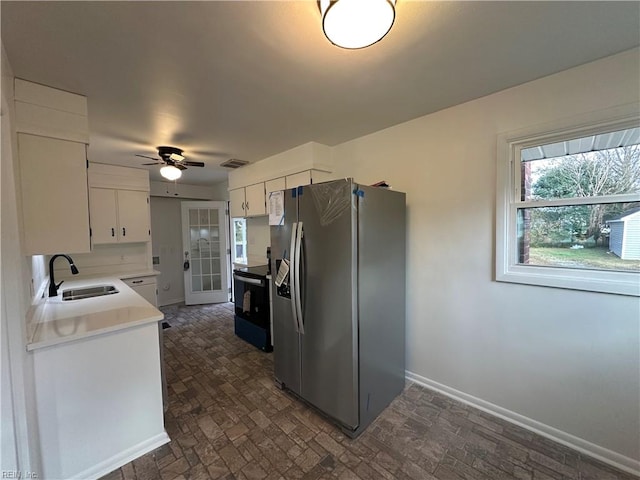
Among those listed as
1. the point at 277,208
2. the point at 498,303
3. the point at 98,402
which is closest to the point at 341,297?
the point at 277,208

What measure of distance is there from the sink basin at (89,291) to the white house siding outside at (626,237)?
408cm

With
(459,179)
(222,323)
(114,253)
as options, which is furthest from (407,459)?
(114,253)

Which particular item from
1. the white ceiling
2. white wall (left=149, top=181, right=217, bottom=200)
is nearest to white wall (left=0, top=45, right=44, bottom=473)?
the white ceiling

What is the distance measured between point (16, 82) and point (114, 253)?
111 inches

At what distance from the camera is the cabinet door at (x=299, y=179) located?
306 cm

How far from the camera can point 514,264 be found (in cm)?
199

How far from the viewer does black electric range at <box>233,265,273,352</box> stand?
10.4ft

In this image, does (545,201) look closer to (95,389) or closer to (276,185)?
(276,185)

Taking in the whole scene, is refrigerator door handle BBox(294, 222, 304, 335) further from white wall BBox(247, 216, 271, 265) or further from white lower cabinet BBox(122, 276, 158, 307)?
white lower cabinet BBox(122, 276, 158, 307)

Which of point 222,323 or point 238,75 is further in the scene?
point 222,323

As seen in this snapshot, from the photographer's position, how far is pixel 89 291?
117 inches

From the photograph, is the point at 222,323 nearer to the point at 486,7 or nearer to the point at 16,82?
the point at 16,82

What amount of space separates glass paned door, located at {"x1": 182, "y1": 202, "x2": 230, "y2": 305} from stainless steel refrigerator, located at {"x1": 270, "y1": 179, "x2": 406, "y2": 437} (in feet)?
11.0

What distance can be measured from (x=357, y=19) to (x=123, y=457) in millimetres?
2700
